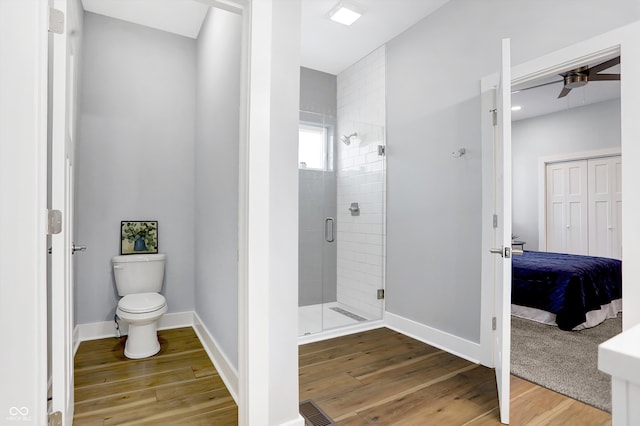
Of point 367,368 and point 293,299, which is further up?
point 293,299

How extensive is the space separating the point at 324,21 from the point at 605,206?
202 inches

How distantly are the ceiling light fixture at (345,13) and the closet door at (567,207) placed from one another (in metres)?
4.70

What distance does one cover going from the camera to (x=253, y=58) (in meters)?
1.62

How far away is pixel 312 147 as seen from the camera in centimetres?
375

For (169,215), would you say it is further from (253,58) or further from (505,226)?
(505,226)

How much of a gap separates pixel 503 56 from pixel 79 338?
12.4 ft

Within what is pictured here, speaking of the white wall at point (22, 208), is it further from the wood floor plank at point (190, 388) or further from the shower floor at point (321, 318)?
the shower floor at point (321, 318)

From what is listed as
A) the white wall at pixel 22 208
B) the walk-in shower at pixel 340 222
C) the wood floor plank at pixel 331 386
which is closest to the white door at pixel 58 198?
the white wall at pixel 22 208

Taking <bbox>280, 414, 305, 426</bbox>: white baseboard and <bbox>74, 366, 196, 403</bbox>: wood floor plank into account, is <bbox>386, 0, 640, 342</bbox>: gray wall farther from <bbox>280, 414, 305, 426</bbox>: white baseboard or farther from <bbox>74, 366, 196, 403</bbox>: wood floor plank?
<bbox>74, 366, 196, 403</bbox>: wood floor plank

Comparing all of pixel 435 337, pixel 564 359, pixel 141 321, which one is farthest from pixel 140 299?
pixel 564 359

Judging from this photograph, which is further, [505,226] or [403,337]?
[403,337]

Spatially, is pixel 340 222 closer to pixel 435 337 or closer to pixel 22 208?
pixel 435 337

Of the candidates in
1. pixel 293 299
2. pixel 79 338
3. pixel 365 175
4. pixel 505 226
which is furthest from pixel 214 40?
pixel 79 338

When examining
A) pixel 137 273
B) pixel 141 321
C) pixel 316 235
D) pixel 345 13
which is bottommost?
pixel 141 321
